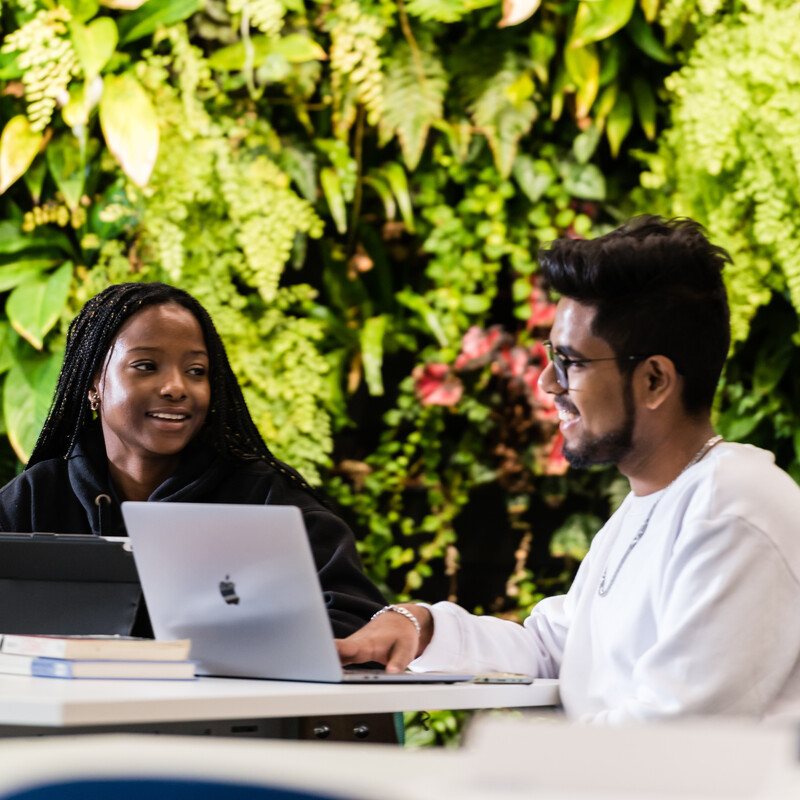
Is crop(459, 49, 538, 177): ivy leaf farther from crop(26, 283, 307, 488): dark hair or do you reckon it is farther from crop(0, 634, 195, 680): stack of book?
crop(0, 634, 195, 680): stack of book

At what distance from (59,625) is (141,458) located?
0.79 m

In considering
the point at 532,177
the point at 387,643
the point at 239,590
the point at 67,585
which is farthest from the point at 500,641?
the point at 532,177

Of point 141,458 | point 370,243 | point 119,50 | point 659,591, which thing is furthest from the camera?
point 370,243

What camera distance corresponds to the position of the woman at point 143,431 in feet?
7.89

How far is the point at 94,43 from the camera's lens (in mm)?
3324

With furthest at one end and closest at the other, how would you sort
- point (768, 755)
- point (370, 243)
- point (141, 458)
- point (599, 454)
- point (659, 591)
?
point (370, 243) < point (141, 458) < point (599, 454) < point (659, 591) < point (768, 755)

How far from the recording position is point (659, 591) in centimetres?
162

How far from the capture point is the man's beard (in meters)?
1.77

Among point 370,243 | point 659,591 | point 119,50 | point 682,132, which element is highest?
point 119,50

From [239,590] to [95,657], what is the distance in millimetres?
196

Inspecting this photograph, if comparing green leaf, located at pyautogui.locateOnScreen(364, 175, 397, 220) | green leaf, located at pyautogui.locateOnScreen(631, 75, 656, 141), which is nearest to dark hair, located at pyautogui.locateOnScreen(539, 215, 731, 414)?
green leaf, located at pyautogui.locateOnScreen(364, 175, 397, 220)

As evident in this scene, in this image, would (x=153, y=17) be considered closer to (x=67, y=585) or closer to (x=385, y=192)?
(x=385, y=192)

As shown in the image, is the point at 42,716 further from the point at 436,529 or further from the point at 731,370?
the point at 731,370

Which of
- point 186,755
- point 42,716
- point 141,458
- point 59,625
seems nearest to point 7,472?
point 141,458
